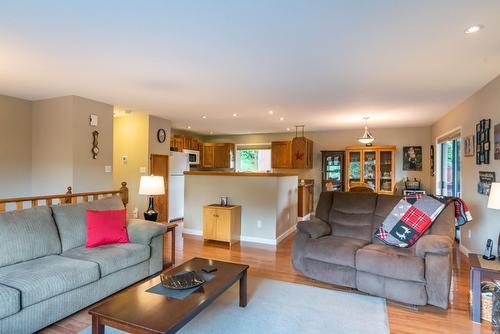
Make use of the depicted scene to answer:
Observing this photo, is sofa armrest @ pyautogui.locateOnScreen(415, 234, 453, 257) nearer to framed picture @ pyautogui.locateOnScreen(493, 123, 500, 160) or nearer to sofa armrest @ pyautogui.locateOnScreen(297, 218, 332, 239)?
sofa armrest @ pyautogui.locateOnScreen(297, 218, 332, 239)

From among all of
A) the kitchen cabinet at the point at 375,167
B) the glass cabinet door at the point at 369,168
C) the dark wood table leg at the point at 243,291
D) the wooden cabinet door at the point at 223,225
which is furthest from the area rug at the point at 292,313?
the glass cabinet door at the point at 369,168

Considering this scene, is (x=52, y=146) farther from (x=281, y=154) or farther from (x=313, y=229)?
(x=281, y=154)

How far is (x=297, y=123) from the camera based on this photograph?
273 inches

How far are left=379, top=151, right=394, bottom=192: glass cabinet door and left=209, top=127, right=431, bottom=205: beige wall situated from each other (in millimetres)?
310

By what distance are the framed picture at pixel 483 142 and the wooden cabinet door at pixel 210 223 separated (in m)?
3.88

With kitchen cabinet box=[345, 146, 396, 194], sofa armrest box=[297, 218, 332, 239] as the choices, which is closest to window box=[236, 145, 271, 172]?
kitchen cabinet box=[345, 146, 396, 194]

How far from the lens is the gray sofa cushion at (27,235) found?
8.12 feet

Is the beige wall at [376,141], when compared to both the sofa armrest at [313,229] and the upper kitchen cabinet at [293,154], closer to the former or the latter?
the upper kitchen cabinet at [293,154]

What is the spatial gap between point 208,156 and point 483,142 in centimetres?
685

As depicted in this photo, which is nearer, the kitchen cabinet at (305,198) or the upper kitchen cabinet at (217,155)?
the kitchen cabinet at (305,198)

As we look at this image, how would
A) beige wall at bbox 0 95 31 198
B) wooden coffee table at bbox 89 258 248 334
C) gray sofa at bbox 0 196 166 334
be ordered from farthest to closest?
beige wall at bbox 0 95 31 198, gray sofa at bbox 0 196 166 334, wooden coffee table at bbox 89 258 248 334

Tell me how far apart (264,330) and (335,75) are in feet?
9.06

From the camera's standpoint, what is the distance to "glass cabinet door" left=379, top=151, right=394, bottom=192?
732 cm

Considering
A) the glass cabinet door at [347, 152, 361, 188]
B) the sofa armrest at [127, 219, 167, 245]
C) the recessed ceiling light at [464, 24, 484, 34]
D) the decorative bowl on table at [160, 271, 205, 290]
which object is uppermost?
the recessed ceiling light at [464, 24, 484, 34]
